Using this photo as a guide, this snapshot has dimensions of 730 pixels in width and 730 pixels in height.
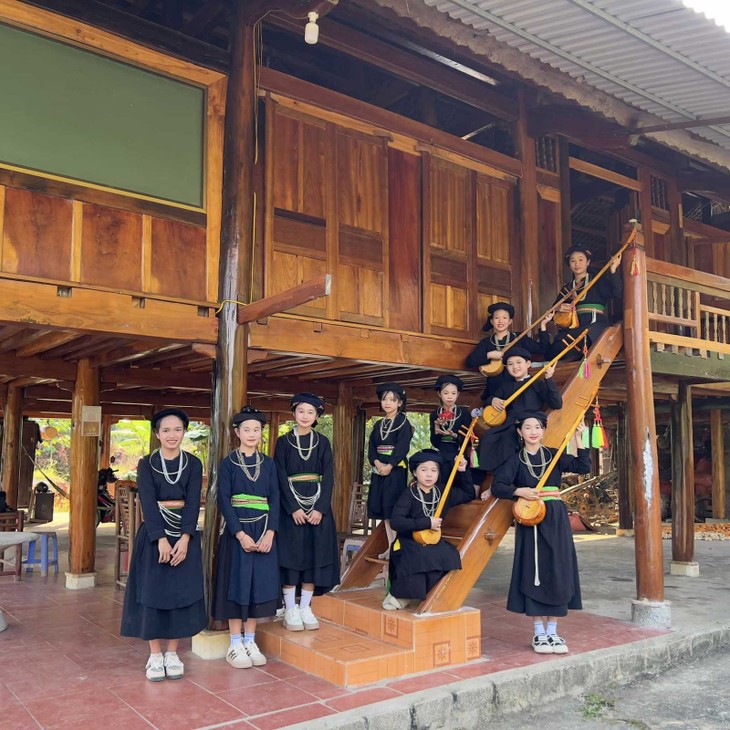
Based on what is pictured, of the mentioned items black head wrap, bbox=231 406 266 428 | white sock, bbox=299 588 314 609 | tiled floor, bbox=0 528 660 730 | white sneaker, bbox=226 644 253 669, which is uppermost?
black head wrap, bbox=231 406 266 428

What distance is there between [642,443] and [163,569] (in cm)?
459

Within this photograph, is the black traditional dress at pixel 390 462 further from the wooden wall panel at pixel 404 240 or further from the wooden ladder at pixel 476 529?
the wooden wall panel at pixel 404 240

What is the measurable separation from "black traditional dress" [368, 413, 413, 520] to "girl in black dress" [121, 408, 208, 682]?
192cm

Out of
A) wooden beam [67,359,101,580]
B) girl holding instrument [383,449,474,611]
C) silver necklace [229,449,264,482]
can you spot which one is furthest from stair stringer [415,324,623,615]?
wooden beam [67,359,101,580]

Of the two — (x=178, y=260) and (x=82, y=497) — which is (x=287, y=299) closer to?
(x=178, y=260)

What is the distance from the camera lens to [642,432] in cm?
728

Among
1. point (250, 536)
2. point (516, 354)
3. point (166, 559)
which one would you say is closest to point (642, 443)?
point (516, 354)

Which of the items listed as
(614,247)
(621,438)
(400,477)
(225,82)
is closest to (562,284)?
(614,247)

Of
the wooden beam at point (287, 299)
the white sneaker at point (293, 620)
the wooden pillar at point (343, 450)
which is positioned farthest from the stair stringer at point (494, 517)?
the wooden pillar at point (343, 450)

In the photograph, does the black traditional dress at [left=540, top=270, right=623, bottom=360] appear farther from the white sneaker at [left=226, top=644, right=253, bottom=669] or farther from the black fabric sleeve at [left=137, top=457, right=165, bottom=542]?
the black fabric sleeve at [left=137, top=457, right=165, bottom=542]

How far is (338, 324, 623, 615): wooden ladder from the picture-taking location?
5.97 m

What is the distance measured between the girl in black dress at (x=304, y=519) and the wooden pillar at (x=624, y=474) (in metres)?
9.47

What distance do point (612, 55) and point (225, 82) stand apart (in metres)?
3.45

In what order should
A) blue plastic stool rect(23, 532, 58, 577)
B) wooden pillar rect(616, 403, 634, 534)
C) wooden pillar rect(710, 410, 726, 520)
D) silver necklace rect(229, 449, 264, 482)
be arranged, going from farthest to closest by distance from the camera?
wooden pillar rect(710, 410, 726, 520) < wooden pillar rect(616, 403, 634, 534) < blue plastic stool rect(23, 532, 58, 577) < silver necklace rect(229, 449, 264, 482)
